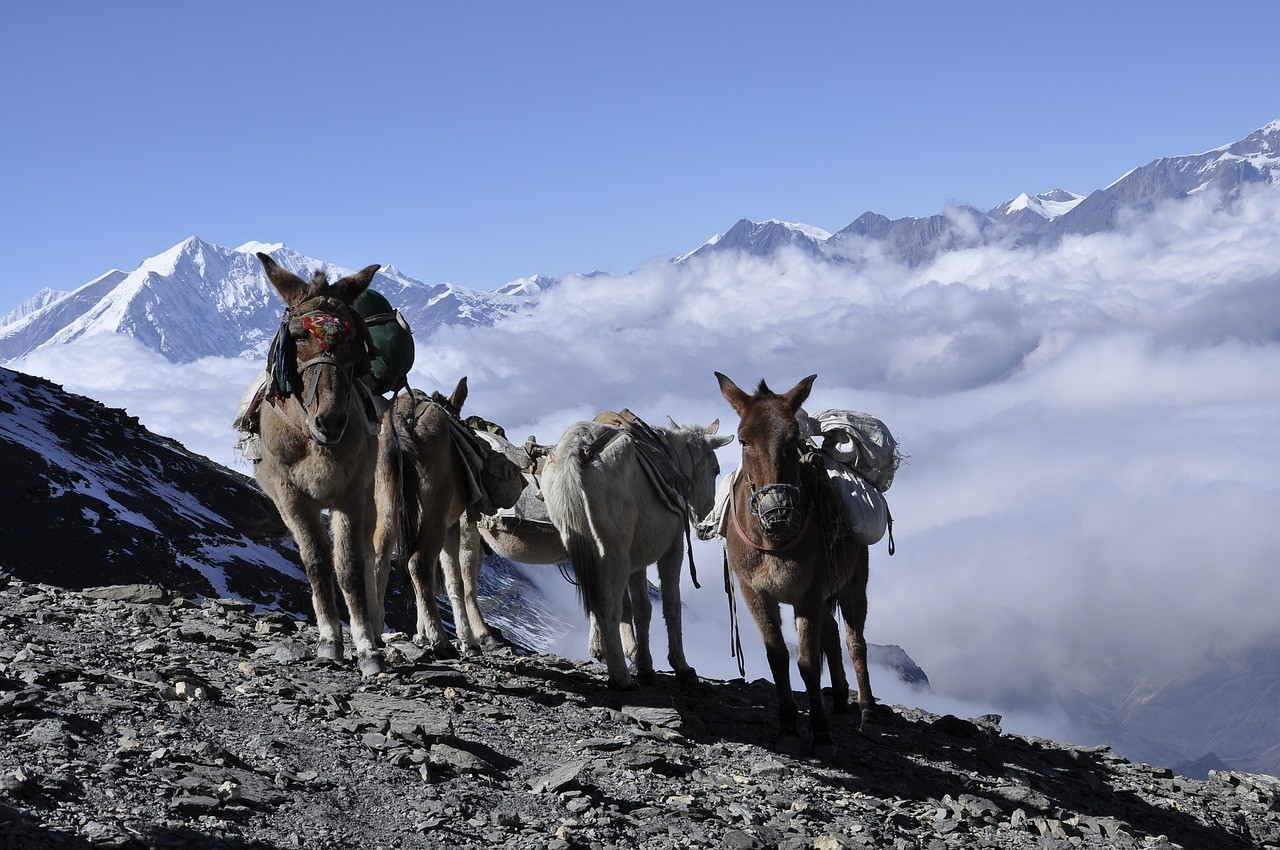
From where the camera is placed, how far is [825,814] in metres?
9.04

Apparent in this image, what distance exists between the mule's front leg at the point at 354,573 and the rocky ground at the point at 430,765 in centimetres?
44

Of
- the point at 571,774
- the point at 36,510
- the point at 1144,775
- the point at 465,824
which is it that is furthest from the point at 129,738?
the point at 36,510

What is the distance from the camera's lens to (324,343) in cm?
1041

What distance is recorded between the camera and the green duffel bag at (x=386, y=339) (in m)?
12.2

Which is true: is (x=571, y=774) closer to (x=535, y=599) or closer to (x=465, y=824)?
(x=465, y=824)

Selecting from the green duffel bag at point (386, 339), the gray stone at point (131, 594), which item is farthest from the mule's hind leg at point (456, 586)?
the gray stone at point (131, 594)

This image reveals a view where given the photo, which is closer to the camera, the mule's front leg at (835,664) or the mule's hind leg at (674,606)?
the mule's front leg at (835,664)

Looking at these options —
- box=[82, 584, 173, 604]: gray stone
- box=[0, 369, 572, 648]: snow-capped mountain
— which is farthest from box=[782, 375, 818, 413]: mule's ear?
box=[0, 369, 572, 648]: snow-capped mountain

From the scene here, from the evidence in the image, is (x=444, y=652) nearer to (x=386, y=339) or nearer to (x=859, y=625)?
(x=386, y=339)

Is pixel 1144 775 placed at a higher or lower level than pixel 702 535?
lower

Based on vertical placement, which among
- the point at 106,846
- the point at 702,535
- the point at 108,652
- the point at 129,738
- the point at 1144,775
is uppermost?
the point at 702,535

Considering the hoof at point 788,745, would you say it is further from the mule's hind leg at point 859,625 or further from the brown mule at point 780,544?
the mule's hind leg at point 859,625

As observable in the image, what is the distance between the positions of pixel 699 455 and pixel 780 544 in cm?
412

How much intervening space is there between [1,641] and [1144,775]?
12.8 metres
